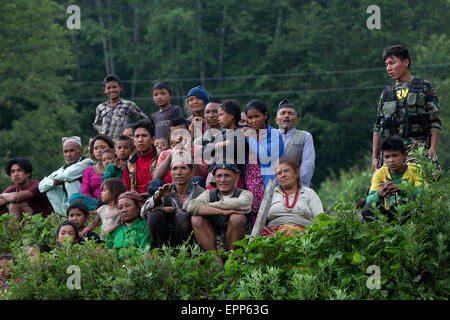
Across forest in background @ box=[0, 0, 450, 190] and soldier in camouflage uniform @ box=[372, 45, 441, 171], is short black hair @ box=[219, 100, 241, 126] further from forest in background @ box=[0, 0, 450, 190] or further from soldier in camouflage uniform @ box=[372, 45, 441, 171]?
forest in background @ box=[0, 0, 450, 190]

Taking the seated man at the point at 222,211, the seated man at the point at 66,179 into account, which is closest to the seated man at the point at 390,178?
the seated man at the point at 222,211

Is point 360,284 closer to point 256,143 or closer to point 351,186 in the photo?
point 351,186

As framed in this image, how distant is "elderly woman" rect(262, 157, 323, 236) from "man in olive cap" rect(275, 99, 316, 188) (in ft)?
2.38

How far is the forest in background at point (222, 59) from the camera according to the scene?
123 feet

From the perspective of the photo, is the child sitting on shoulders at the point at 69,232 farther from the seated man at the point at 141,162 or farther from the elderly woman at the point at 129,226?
the seated man at the point at 141,162

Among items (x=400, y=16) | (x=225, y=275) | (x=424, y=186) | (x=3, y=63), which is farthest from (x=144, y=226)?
(x=400, y=16)

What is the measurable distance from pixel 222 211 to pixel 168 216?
0.65 metres

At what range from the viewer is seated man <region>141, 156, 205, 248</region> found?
770 cm

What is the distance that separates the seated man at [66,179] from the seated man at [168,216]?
2.62 m

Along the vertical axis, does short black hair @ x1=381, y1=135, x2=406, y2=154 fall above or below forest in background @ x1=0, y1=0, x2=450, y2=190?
below

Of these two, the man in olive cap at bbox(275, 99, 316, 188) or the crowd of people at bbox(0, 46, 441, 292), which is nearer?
the crowd of people at bbox(0, 46, 441, 292)

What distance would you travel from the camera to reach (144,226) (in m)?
8.12

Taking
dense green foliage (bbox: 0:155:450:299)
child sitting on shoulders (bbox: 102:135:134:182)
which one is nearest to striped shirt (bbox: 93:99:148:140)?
child sitting on shoulders (bbox: 102:135:134:182)
